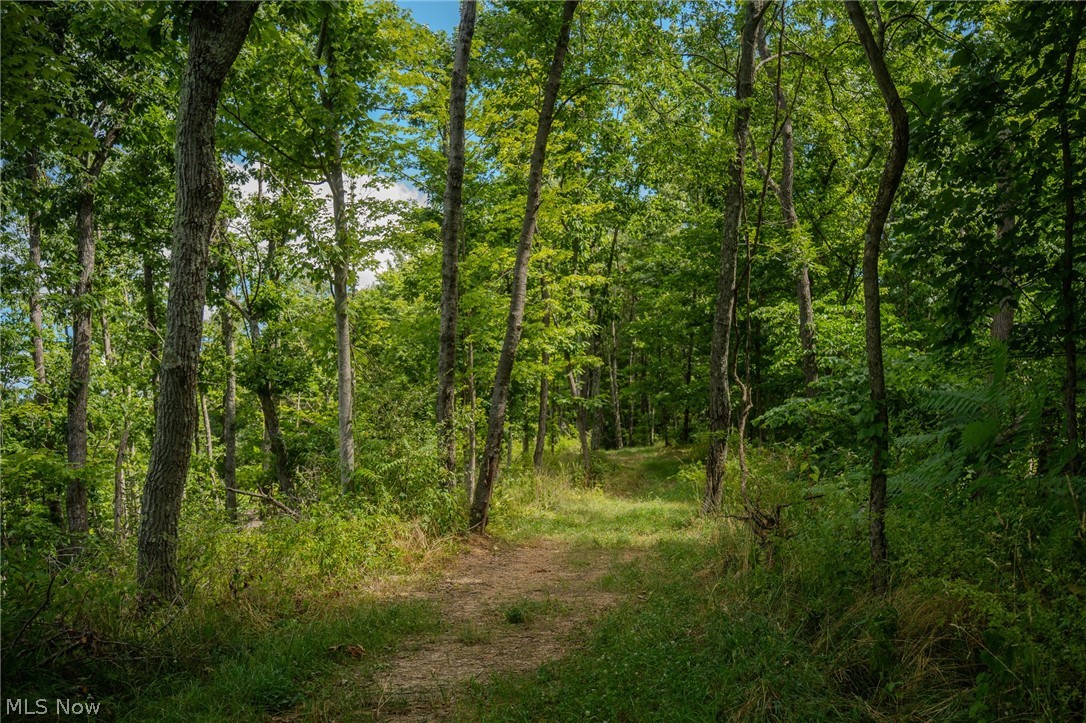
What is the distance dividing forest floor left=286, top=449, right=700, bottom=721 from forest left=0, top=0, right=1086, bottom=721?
0.06 m

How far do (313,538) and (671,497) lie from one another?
411 inches

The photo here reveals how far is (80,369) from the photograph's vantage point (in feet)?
38.7

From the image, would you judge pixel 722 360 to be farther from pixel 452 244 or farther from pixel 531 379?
pixel 531 379

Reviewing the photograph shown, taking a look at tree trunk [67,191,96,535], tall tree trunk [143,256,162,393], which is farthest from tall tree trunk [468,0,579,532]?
tree trunk [67,191,96,535]

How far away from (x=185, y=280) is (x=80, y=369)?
9764mm

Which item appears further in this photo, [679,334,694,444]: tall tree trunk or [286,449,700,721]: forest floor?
[679,334,694,444]: tall tree trunk

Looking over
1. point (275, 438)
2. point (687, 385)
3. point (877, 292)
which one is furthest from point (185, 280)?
point (687, 385)

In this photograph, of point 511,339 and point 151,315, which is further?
point 151,315

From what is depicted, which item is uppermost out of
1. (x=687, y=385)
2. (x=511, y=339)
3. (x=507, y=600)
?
(x=511, y=339)

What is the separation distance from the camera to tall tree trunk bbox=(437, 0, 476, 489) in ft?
29.9

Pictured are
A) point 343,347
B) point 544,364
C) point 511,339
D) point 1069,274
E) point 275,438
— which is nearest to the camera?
point 1069,274

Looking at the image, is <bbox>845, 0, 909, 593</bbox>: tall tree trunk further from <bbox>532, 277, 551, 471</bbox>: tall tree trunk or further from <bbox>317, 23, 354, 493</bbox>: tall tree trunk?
<bbox>532, 277, 551, 471</bbox>: tall tree trunk

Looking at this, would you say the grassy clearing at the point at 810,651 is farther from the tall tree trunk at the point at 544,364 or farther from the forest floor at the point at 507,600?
the tall tree trunk at the point at 544,364

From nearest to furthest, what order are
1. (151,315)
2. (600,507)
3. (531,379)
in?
(600,507), (151,315), (531,379)
